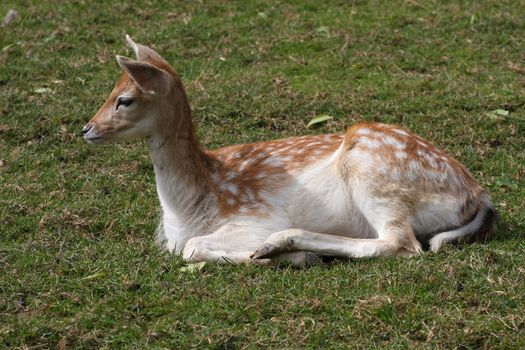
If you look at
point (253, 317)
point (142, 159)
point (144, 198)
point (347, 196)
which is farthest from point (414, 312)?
point (142, 159)

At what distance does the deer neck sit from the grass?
0.38 meters

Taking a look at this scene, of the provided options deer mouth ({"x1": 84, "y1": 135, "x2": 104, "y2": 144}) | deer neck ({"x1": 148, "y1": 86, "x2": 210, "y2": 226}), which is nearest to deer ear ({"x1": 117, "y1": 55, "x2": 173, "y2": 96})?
deer neck ({"x1": 148, "y1": 86, "x2": 210, "y2": 226})

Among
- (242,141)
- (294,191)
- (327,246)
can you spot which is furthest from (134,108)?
(242,141)

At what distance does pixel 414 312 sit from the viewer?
5.58 m

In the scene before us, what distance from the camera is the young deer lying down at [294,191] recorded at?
6.67 m

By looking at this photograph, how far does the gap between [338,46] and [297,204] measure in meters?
4.87

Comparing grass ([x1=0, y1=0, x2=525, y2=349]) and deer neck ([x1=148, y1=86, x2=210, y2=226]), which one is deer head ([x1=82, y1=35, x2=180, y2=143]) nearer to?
deer neck ([x1=148, y1=86, x2=210, y2=226])

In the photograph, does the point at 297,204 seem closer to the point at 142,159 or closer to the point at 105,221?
the point at 105,221

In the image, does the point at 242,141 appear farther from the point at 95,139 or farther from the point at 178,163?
the point at 95,139

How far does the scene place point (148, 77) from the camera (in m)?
6.88

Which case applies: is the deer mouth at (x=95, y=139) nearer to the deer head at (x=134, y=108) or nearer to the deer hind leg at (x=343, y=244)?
the deer head at (x=134, y=108)

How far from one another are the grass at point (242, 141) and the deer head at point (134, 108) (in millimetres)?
782

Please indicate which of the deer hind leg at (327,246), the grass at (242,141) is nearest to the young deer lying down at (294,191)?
the deer hind leg at (327,246)

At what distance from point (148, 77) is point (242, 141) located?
8.82 ft
